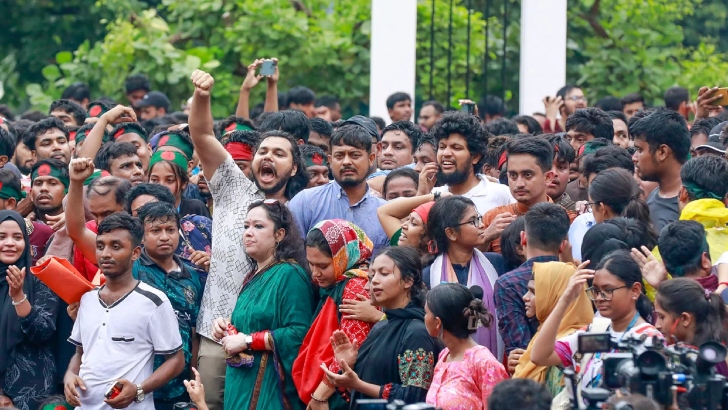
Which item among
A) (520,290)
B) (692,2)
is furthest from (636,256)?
(692,2)

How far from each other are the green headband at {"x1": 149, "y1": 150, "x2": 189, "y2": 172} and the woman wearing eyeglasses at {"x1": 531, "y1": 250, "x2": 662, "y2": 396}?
311 centimetres

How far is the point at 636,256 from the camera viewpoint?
6035 mm

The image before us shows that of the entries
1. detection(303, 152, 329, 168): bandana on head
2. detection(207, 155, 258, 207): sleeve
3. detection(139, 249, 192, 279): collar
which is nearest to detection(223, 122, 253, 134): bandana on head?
detection(303, 152, 329, 168): bandana on head

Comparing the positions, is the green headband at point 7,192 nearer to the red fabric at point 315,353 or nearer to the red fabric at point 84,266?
the red fabric at point 84,266

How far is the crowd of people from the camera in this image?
589 cm

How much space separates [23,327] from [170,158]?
143 cm

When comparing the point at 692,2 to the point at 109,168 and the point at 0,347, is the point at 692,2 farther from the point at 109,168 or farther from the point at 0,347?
the point at 0,347

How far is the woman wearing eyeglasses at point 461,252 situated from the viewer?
655 cm

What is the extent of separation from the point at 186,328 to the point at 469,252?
5.33 feet

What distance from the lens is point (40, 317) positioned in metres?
7.27

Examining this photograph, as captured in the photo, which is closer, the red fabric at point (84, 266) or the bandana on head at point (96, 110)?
the red fabric at point (84, 266)

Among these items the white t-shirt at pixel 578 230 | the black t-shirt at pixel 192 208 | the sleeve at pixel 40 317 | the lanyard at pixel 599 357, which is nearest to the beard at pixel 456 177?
the white t-shirt at pixel 578 230

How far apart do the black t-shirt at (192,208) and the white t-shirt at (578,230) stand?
2.40 meters

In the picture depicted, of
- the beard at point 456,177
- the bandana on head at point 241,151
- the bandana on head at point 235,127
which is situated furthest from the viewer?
the bandana on head at point 235,127
